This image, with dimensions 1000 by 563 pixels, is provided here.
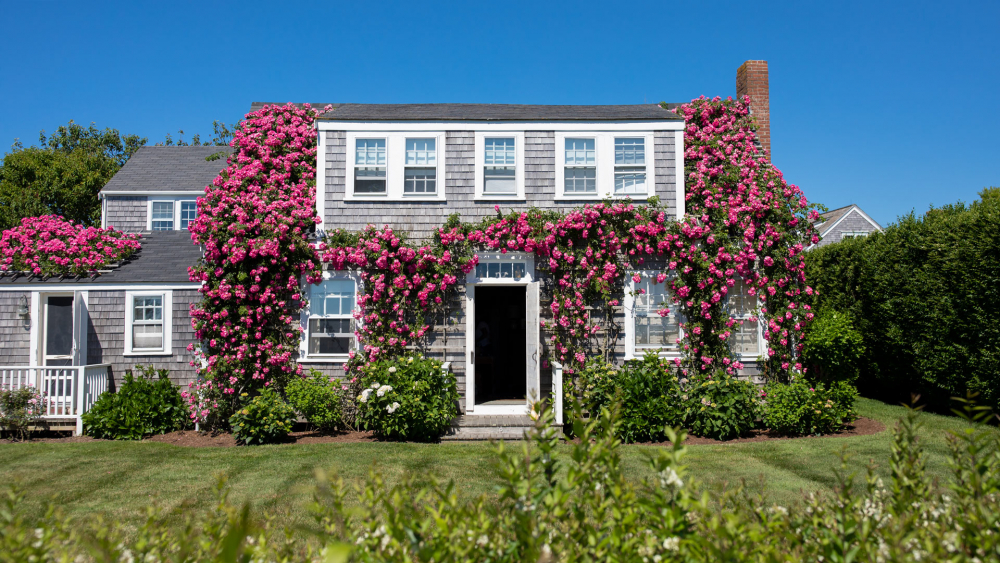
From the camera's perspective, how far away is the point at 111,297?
1084 centimetres

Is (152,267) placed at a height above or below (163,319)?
above

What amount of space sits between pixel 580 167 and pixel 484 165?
1.73 meters

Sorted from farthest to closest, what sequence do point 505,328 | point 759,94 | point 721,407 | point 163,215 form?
point 163,215 → point 505,328 → point 759,94 → point 721,407

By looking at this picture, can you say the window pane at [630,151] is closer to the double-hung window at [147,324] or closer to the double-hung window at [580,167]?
the double-hung window at [580,167]

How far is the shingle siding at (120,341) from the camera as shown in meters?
10.7

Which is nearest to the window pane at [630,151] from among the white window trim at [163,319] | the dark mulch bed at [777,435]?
the dark mulch bed at [777,435]

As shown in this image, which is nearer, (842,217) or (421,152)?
(421,152)

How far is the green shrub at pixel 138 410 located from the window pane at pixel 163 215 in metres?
7.44

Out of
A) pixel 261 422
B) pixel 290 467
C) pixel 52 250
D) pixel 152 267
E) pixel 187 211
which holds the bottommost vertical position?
pixel 290 467

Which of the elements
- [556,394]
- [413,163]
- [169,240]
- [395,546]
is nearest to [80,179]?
[169,240]

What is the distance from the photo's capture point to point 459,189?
34.4 feet

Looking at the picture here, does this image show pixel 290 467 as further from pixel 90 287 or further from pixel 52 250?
pixel 52 250

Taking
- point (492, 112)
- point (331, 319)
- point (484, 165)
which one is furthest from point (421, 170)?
point (331, 319)

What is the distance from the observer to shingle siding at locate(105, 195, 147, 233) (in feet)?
54.5
